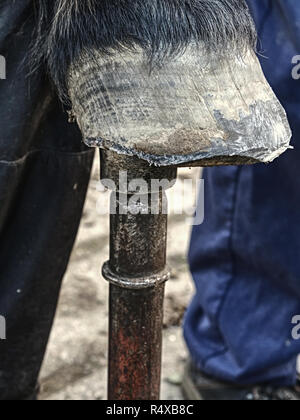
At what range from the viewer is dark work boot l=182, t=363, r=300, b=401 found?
1.32 metres

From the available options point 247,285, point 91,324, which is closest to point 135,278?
point 247,285

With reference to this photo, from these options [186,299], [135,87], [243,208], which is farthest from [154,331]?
Result: [186,299]

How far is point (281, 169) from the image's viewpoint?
1179 mm

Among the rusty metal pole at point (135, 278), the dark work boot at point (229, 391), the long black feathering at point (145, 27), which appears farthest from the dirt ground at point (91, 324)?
the long black feathering at point (145, 27)

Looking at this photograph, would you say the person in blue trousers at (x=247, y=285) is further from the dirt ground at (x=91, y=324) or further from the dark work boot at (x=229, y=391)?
the dirt ground at (x=91, y=324)

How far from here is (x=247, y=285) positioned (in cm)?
131

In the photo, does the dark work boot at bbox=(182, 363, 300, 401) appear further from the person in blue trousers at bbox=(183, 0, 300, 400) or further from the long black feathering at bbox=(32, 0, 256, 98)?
the long black feathering at bbox=(32, 0, 256, 98)

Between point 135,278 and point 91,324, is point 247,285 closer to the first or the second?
point 91,324

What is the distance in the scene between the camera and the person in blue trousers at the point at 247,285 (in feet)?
3.98

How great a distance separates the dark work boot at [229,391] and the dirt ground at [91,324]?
6 centimetres

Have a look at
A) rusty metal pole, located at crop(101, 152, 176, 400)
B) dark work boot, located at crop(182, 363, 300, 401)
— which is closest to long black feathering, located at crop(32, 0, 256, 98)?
rusty metal pole, located at crop(101, 152, 176, 400)

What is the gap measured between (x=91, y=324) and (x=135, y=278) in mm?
780

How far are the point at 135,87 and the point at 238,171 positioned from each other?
1.84 ft
